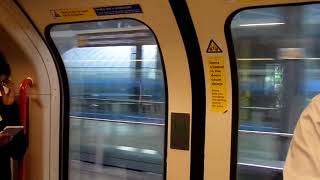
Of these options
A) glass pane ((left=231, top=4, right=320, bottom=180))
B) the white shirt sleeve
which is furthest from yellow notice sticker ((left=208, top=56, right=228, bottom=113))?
the white shirt sleeve

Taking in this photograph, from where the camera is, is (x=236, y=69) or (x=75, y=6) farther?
(x=75, y=6)

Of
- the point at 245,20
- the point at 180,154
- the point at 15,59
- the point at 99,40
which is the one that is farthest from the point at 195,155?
the point at 15,59

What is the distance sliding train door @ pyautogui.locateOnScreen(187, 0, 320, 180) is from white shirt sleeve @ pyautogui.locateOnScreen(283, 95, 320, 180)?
129cm

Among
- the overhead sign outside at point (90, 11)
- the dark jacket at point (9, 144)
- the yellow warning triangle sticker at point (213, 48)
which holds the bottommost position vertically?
the dark jacket at point (9, 144)

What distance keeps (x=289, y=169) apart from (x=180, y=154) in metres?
1.63

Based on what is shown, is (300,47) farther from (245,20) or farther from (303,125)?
(303,125)

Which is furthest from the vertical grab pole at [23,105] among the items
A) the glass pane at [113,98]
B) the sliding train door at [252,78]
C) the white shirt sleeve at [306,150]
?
the white shirt sleeve at [306,150]

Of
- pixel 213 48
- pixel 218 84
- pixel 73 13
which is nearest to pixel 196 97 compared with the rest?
pixel 218 84

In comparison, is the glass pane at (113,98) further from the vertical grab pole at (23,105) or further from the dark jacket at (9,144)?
the dark jacket at (9,144)

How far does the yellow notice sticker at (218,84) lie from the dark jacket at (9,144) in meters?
1.70

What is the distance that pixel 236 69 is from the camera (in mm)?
2746

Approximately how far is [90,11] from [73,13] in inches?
6.7

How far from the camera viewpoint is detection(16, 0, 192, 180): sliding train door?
2.90 metres

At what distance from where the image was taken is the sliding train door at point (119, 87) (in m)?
2.90
